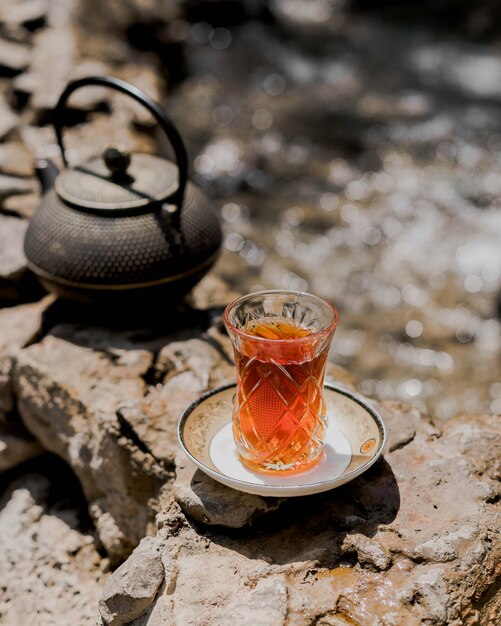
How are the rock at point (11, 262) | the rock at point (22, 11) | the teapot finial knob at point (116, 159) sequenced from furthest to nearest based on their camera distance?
1. the rock at point (22, 11)
2. the rock at point (11, 262)
3. the teapot finial knob at point (116, 159)

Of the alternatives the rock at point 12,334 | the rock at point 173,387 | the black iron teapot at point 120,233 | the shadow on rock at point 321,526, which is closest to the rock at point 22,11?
the black iron teapot at point 120,233

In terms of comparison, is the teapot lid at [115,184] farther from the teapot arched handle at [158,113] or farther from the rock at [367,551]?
the rock at [367,551]

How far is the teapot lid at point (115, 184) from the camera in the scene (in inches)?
110

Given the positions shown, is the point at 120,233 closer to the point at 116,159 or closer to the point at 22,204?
the point at 116,159

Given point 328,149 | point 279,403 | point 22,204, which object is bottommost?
point 328,149

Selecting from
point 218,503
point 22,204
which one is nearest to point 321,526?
point 218,503

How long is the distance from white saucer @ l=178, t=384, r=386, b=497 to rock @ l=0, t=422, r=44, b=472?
3.65 feet

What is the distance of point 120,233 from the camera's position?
276 cm

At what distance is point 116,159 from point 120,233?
287mm

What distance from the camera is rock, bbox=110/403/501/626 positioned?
1.73 metres

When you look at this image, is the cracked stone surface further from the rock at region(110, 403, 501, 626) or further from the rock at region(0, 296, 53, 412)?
the rock at region(110, 403, 501, 626)

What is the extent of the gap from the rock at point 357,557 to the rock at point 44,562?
0.60 meters

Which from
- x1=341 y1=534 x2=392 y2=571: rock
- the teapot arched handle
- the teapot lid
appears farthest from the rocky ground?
the teapot arched handle

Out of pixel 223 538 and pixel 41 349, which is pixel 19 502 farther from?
pixel 223 538
